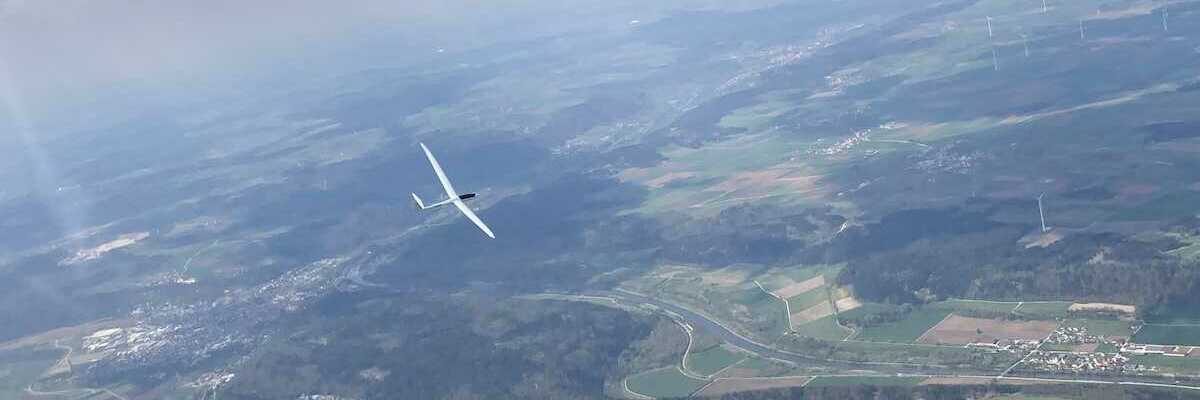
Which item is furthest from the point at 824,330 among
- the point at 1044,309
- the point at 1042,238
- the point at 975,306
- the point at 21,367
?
the point at 21,367

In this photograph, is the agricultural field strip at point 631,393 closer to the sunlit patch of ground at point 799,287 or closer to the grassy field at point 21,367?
the sunlit patch of ground at point 799,287

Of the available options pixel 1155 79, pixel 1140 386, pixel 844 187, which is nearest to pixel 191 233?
pixel 844 187

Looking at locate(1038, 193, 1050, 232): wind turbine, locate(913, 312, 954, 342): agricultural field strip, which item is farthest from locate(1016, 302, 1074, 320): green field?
locate(1038, 193, 1050, 232): wind turbine

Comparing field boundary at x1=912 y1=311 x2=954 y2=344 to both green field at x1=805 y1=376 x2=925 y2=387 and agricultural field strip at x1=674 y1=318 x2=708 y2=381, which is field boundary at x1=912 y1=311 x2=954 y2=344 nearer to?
green field at x1=805 y1=376 x2=925 y2=387

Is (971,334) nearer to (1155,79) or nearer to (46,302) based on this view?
(1155,79)

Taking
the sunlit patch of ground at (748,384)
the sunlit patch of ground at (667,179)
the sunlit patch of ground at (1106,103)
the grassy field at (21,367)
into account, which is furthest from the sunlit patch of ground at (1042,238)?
the grassy field at (21,367)

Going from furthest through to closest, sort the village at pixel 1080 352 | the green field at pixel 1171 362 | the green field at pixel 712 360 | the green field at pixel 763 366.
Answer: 1. the green field at pixel 712 360
2. the green field at pixel 763 366
3. the village at pixel 1080 352
4. the green field at pixel 1171 362
